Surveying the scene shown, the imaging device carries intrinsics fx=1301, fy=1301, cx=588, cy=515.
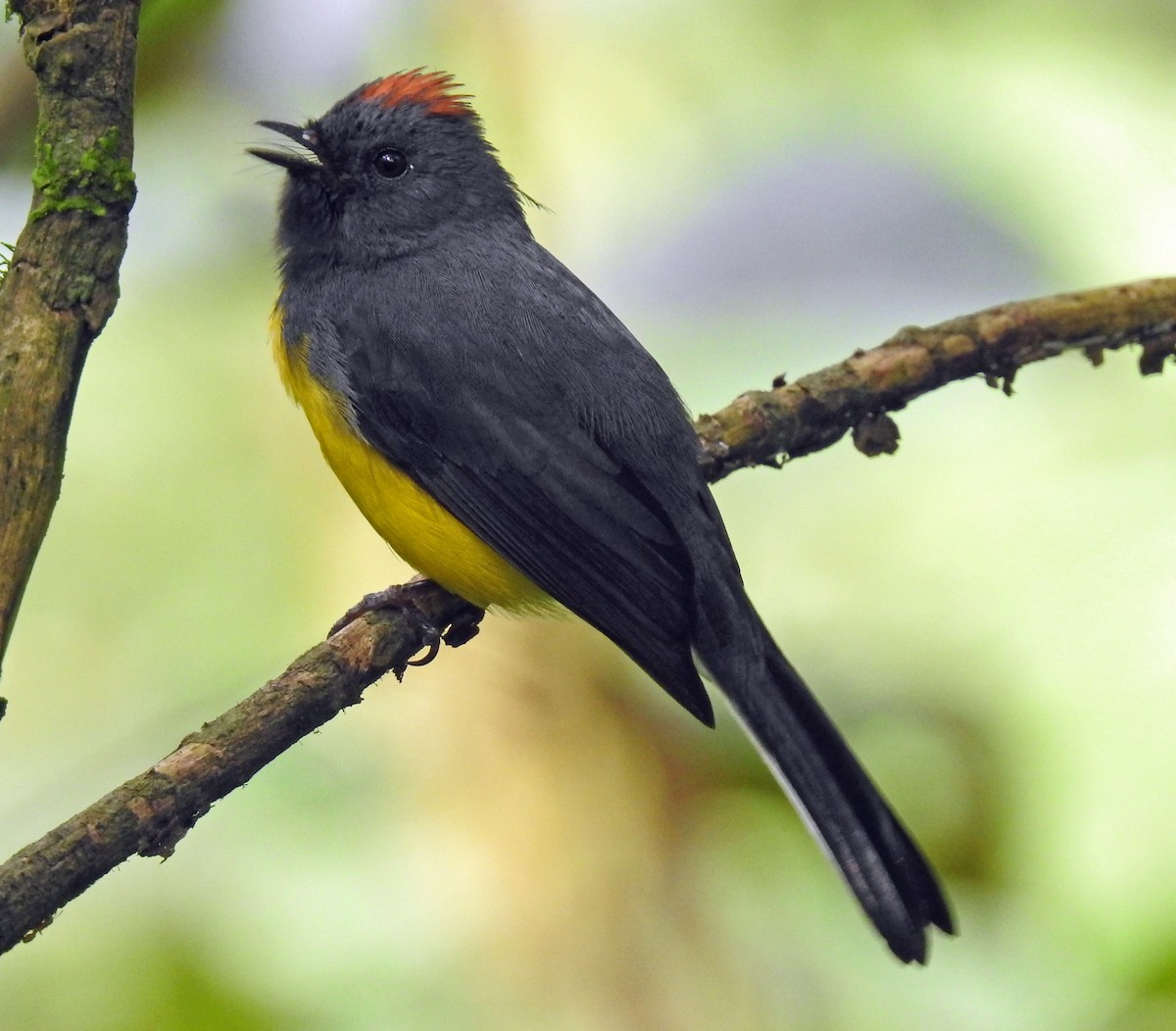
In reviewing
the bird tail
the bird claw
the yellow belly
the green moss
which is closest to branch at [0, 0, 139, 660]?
the green moss

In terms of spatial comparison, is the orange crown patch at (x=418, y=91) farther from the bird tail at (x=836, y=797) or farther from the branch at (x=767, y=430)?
the bird tail at (x=836, y=797)

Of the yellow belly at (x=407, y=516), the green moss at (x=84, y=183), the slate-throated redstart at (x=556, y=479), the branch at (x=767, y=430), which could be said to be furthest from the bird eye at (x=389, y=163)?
the green moss at (x=84, y=183)

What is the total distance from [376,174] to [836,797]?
1881 millimetres

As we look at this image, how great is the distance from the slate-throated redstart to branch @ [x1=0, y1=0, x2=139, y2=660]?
774 mm

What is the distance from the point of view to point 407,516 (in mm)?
2867

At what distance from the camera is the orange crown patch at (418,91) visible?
10.7 ft

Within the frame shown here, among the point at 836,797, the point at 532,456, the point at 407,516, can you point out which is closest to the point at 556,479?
the point at 532,456

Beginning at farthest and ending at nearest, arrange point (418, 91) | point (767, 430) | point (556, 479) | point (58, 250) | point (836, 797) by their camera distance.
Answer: point (418, 91)
point (767, 430)
point (556, 479)
point (836, 797)
point (58, 250)

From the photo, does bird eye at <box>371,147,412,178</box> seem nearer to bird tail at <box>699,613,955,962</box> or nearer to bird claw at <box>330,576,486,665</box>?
bird claw at <box>330,576,486,665</box>

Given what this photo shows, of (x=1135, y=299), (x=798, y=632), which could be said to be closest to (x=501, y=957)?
(x=798, y=632)

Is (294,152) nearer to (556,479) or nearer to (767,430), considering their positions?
(556,479)

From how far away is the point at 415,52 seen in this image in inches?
143

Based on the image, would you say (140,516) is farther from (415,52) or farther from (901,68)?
(901,68)

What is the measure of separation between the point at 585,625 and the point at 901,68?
1891mm
